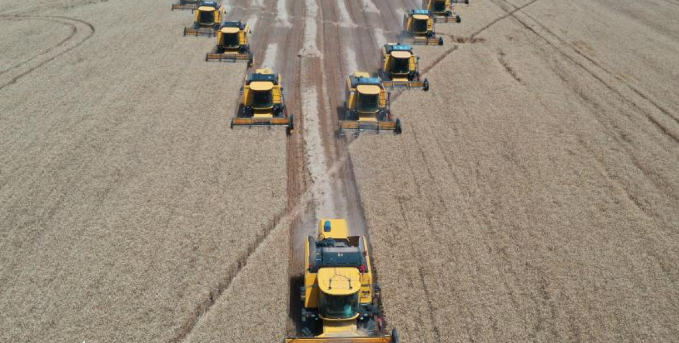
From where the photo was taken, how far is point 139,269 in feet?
48.6

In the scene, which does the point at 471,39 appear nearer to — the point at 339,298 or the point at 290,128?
the point at 290,128

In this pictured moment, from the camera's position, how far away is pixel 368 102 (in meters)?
22.5

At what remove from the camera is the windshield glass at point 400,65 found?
87.1ft

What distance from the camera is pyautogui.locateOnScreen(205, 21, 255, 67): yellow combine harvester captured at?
29141 mm

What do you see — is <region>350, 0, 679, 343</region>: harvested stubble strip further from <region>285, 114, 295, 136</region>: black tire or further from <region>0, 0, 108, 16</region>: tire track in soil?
<region>0, 0, 108, 16</region>: tire track in soil

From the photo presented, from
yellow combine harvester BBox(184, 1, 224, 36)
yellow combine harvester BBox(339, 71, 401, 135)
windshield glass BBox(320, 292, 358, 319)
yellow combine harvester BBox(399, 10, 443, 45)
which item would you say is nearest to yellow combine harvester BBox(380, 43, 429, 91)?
yellow combine harvester BBox(339, 71, 401, 135)

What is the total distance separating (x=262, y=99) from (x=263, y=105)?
285mm

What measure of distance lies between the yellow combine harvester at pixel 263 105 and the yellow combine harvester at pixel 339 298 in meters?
9.55

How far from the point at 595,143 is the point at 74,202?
866 inches

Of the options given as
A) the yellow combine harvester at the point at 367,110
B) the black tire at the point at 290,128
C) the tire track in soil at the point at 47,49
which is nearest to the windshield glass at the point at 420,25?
the yellow combine harvester at the point at 367,110

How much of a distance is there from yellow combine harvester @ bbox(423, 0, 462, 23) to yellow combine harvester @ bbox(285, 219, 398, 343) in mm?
28062

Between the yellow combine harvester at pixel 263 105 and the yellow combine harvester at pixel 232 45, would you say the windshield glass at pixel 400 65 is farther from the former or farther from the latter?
the yellow combine harvester at pixel 232 45

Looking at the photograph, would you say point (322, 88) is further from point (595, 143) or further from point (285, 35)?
point (595, 143)

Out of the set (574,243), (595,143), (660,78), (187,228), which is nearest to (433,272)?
(574,243)
